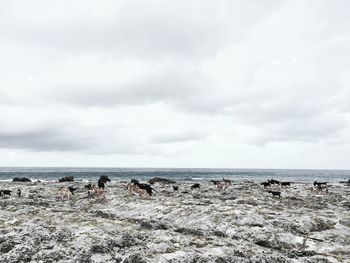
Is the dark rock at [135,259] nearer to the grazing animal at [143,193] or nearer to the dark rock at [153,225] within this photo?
the dark rock at [153,225]

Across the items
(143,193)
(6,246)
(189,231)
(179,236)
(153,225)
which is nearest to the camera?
(6,246)

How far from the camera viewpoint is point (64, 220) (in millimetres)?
16375

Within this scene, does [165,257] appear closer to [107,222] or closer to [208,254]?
[208,254]

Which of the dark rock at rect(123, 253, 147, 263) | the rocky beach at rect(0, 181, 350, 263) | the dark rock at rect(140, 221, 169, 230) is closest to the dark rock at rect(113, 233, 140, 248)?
the rocky beach at rect(0, 181, 350, 263)

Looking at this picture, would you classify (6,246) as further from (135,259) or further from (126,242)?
(135,259)

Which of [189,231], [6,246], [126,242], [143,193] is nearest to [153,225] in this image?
[189,231]

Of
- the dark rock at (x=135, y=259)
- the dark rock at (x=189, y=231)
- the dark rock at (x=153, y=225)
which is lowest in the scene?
the dark rock at (x=135, y=259)

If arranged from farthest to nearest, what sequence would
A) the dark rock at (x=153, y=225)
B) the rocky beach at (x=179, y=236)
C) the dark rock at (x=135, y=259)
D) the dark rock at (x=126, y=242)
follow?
1. the dark rock at (x=153, y=225)
2. the dark rock at (x=126, y=242)
3. the rocky beach at (x=179, y=236)
4. the dark rock at (x=135, y=259)

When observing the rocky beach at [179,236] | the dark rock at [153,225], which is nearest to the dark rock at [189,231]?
the rocky beach at [179,236]

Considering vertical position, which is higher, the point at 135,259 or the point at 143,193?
the point at 143,193

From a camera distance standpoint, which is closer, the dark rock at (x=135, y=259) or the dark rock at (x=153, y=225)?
the dark rock at (x=135, y=259)

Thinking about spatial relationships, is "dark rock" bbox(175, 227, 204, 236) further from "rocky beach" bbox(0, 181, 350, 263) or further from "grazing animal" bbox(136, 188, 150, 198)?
"grazing animal" bbox(136, 188, 150, 198)

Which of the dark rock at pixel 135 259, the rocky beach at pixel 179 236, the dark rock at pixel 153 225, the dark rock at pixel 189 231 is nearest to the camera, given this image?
the dark rock at pixel 135 259

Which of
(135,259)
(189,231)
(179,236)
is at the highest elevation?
(179,236)
